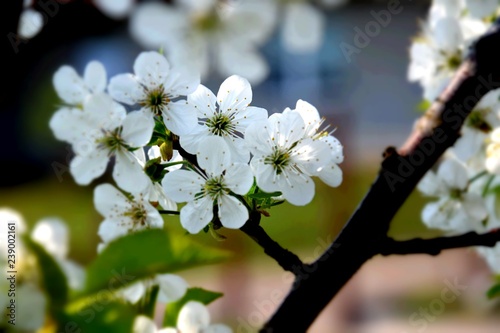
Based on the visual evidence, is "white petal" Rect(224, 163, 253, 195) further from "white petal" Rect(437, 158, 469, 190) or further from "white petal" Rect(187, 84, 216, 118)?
"white petal" Rect(437, 158, 469, 190)

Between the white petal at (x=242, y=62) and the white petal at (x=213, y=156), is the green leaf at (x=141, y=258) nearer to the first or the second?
the white petal at (x=213, y=156)

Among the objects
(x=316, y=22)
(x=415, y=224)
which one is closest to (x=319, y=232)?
(x=415, y=224)

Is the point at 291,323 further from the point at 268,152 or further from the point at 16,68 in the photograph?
the point at 16,68

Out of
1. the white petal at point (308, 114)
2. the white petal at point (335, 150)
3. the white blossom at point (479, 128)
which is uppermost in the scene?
the white blossom at point (479, 128)

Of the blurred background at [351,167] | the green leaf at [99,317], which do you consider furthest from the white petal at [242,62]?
the blurred background at [351,167]

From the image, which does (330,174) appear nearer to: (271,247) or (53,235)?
(271,247)

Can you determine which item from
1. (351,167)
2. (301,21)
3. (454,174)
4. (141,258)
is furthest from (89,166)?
(351,167)
